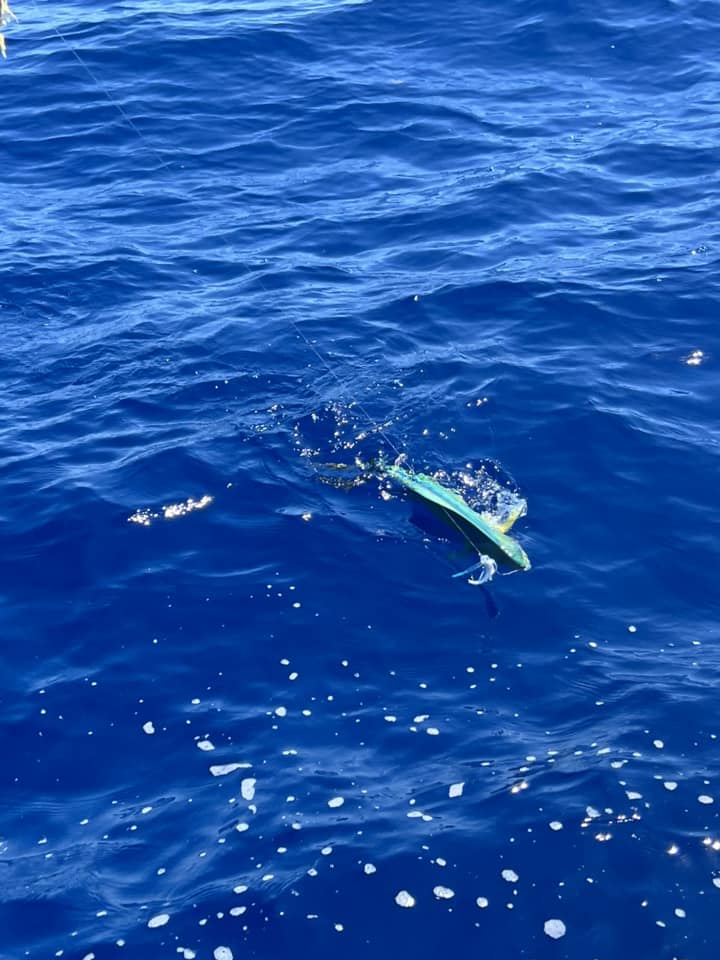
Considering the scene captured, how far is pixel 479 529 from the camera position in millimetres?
13180

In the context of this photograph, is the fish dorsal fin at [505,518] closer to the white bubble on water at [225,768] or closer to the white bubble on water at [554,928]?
the white bubble on water at [225,768]

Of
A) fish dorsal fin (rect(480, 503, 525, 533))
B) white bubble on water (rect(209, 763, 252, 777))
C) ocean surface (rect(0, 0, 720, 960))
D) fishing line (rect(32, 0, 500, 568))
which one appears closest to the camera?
ocean surface (rect(0, 0, 720, 960))

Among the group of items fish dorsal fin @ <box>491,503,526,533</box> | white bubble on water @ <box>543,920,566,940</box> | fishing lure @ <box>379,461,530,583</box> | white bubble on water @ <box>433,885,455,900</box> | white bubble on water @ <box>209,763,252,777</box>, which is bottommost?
white bubble on water @ <box>543,920,566,940</box>

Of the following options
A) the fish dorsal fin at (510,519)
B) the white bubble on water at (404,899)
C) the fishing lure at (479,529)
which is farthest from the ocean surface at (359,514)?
the fishing lure at (479,529)

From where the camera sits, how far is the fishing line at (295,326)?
13660mm

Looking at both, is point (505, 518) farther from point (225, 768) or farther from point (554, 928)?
point (554, 928)

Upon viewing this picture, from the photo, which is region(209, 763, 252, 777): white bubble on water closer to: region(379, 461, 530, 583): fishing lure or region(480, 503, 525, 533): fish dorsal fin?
region(379, 461, 530, 583): fishing lure

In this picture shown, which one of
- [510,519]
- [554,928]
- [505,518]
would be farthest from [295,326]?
[554,928]

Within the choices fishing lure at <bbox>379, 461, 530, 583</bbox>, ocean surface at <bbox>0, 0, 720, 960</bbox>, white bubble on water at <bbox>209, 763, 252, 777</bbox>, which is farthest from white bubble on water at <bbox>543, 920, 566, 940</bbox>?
fishing lure at <bbox>379, 461, 530, 583</bbox>

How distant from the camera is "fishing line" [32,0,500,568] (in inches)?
538

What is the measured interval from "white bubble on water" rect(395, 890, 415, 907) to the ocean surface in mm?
18

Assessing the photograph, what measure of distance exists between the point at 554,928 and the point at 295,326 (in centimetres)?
1072

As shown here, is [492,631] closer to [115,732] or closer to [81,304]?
[115,732]

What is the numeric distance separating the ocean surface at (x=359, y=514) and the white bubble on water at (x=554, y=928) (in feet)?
0.16
